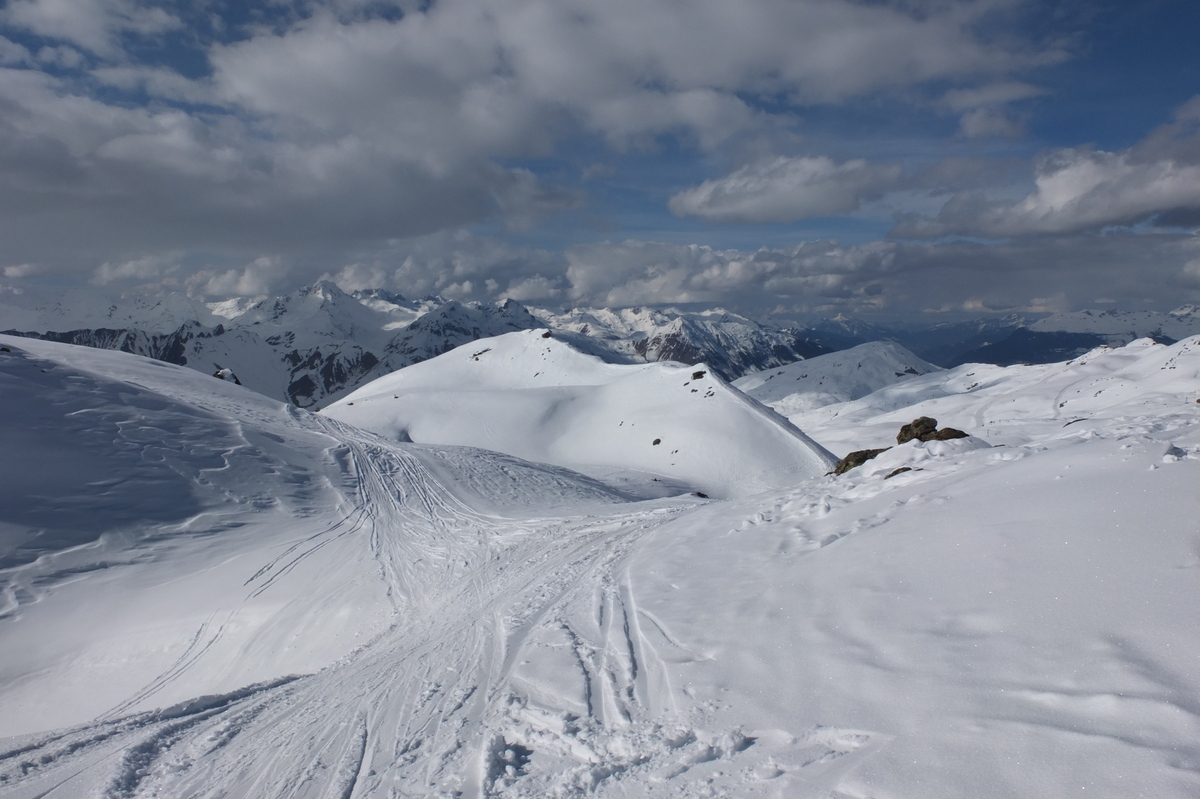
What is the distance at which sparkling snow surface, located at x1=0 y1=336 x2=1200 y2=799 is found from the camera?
516cm

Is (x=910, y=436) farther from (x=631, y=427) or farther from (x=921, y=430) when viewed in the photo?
(x=631, y=427)

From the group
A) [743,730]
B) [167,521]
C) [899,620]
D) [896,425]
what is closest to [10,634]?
[167,521]

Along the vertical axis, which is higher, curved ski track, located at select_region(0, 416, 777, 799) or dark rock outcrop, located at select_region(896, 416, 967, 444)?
dark rock outcrop, located at select_region(896, 416, 967, 444)

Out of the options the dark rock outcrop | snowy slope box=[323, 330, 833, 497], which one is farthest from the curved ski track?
snowy slope box=[323, 330, 833, 497]

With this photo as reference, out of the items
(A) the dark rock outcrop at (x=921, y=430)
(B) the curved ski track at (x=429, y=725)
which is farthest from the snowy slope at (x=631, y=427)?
(B) the curved ski track at (x=429, y=725)

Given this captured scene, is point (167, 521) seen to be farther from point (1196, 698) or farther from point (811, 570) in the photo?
point (1196, 698)

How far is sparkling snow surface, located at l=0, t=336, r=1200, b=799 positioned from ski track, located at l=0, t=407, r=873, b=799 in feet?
0.15

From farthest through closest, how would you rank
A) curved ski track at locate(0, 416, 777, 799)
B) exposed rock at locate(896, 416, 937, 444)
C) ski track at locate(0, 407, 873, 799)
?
exposed rock at locate(896, 416, 937, 444) → curved ski track at locate(0, 416, 777, 799) → ski track at locate(0, 407, 873, 799)

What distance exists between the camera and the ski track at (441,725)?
5949 millimetres

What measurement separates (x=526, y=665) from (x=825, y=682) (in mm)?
4236

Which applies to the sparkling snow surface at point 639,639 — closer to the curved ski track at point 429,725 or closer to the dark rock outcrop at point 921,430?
the curved ski track at point 429,725

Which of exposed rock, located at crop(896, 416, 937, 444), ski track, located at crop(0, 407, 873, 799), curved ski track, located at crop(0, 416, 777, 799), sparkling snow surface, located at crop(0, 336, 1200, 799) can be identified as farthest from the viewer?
exposed rock, located at crop(896, 416, 937, 444)

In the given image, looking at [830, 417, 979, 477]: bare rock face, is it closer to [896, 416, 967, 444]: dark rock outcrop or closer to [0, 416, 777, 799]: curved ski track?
[896, 416, 967, 444]: dark rock outcrop

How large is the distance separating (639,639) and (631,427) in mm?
50516
